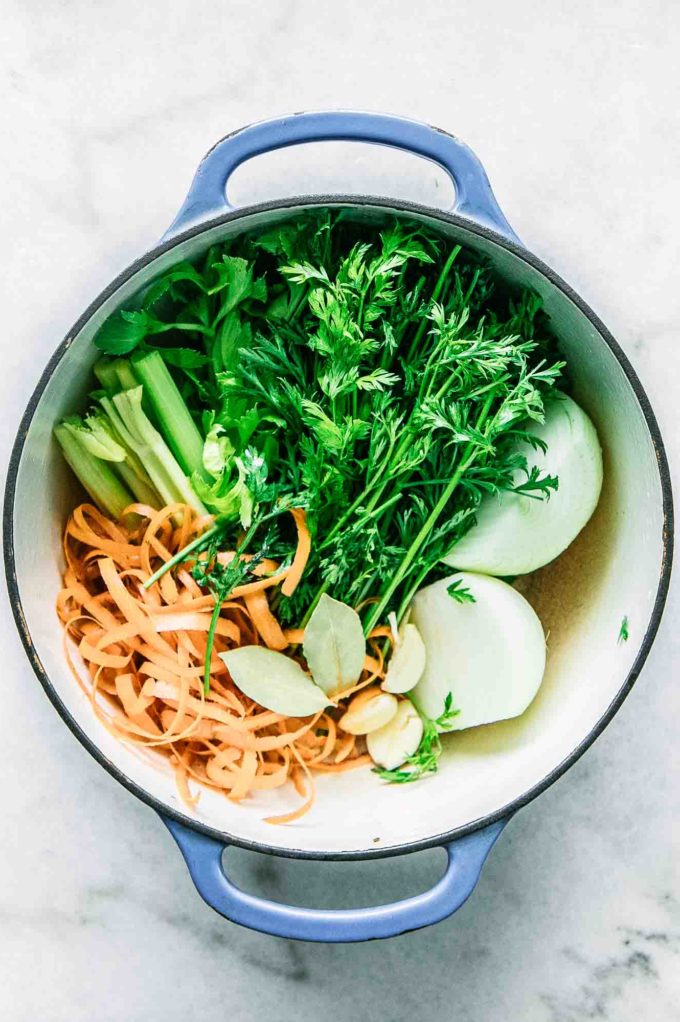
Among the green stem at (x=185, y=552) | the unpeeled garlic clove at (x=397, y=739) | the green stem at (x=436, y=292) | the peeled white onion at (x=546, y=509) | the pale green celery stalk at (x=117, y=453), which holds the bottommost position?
the unpeeled garlic clove at (x=397, y=739)

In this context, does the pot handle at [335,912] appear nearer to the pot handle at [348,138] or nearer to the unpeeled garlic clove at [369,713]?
the unpeeled garlic clove at [369,713]

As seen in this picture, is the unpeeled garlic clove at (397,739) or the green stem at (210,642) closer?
the green stem at (210,642)

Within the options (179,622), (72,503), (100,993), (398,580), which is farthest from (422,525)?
(100,993)

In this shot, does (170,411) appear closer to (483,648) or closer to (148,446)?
(148,446)

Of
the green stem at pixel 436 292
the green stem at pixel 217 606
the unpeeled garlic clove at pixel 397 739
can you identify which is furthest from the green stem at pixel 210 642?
the green stem at pixel 436 292

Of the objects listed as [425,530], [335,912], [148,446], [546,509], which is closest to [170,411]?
[148,446]

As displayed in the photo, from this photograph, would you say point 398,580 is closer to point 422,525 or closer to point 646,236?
point 422,525
